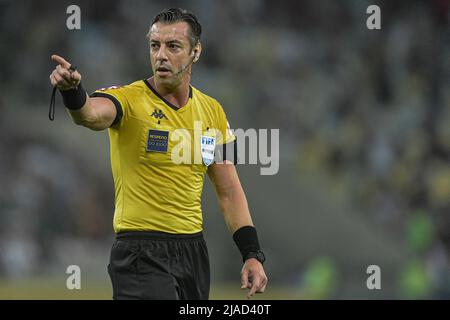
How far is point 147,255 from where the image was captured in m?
4.77

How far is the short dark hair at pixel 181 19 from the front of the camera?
16.4 feet

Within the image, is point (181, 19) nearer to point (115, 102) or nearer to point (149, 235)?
point (115, 102)

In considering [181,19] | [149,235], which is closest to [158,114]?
[181,19]

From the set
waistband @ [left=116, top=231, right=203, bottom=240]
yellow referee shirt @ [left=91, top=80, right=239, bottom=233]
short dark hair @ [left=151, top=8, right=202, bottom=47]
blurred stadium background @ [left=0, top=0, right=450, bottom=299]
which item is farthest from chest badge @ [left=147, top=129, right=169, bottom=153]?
blurred stadium background @ [left=0, top=0, right=450, bottom=299]

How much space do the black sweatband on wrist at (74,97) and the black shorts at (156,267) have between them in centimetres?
87

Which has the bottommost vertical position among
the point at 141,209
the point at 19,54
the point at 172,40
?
the point at 141,209

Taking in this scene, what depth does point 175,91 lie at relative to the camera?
509 cm

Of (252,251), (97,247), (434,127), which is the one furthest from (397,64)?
(252,251)

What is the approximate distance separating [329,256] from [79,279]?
3551 mm

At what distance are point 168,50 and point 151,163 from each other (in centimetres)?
64

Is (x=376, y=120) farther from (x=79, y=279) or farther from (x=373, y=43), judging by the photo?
(x=79, y=279)

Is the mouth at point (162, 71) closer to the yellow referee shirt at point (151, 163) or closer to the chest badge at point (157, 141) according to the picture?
the yellow referee shirt at point (151, 163)

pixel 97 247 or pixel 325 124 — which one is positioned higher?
pixel 325 124

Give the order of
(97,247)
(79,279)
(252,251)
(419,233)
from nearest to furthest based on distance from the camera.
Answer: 1. (252,251)
2. (79,279)
3. (97,247)
4. (419,233)
